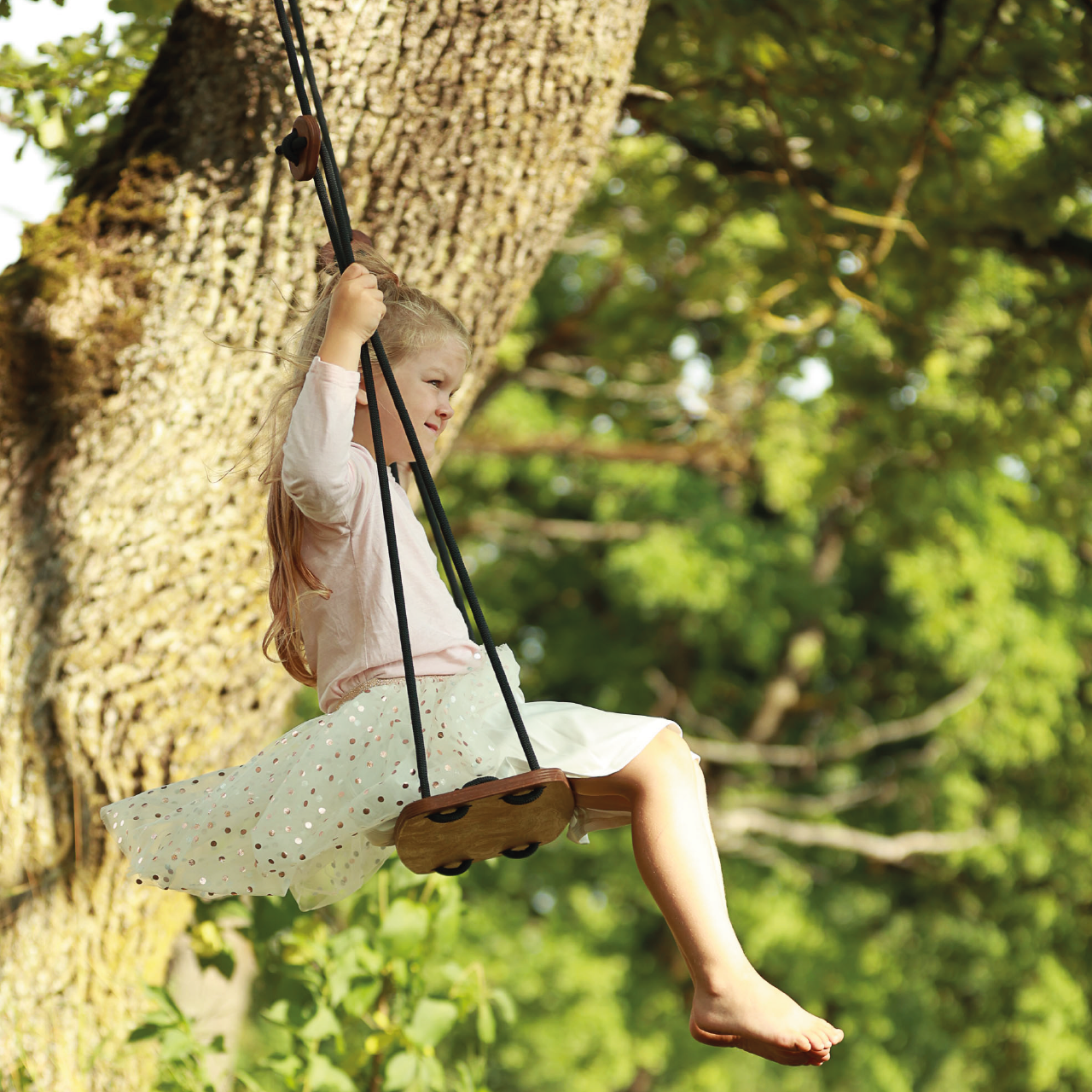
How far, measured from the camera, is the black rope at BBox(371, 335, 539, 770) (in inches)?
65.2

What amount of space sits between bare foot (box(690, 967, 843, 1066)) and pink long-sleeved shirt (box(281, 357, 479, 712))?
2.08 ft

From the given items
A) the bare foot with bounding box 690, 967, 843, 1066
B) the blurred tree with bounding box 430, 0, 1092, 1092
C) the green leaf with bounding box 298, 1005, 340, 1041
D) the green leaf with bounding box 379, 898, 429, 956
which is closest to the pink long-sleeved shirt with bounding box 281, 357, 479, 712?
the bare foot with bounding box 690, 967, 843, 1066

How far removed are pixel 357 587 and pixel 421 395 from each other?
1.09 feet

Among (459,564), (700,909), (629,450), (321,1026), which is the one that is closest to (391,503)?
(459,564)

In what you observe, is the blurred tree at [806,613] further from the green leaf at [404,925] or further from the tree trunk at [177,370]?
the green leaf at [404,925]

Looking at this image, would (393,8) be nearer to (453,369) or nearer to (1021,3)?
(453,369)

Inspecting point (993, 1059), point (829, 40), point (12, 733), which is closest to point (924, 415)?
point (829, 40)

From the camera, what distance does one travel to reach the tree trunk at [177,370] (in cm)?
279

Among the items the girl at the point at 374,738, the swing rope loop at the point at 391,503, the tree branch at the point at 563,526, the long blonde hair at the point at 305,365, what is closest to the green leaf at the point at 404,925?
the girl at the point at 374,738

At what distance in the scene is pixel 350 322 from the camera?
172 cm

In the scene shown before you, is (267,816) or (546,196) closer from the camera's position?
(267,816)

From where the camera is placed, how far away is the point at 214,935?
3.21m

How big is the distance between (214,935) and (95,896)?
16.0 inches

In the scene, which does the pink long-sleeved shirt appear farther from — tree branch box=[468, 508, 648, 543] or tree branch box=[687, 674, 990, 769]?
tree branch box=[687, 674, 990, 769]
